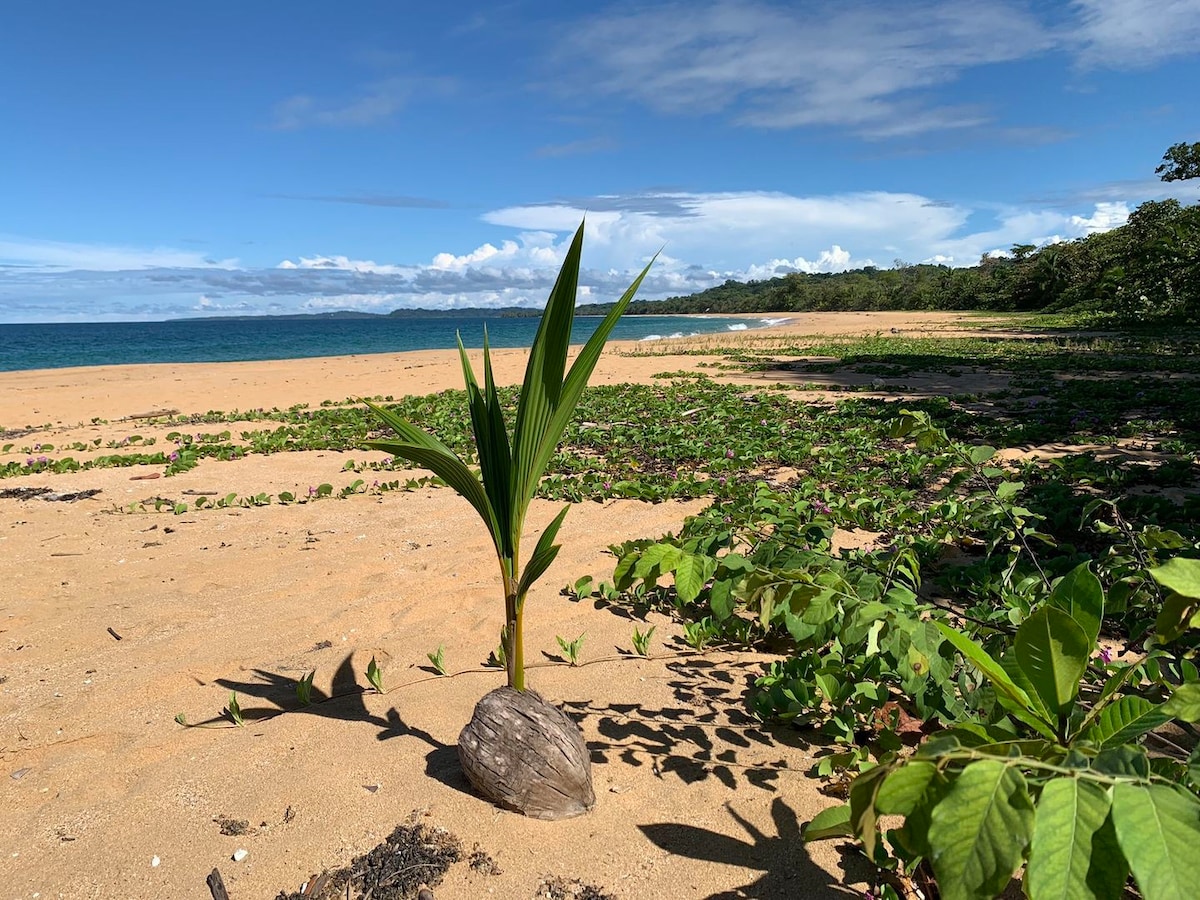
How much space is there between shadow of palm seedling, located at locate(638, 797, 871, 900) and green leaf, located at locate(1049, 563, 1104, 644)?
0.89 metres

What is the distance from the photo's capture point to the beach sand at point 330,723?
185 cm

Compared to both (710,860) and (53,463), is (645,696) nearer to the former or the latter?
(710,860)

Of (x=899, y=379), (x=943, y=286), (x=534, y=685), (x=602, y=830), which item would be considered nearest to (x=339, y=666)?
(x=534, y=685)

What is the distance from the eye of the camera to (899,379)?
1291 cm

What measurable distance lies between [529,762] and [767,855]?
66 centimetres

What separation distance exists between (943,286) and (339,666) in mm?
70914

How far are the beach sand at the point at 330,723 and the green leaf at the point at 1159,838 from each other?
1.11m

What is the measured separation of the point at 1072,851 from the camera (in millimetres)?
778

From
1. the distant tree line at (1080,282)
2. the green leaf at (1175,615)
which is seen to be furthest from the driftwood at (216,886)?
the distant tree line at (1080,282)

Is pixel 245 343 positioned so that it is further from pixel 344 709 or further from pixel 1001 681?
pixel 1001 681

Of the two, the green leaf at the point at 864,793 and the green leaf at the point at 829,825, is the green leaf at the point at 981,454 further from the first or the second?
the green leaf at the point at 864,793

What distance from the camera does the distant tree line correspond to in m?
15.0

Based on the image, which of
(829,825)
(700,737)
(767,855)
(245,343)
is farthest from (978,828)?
(245,343)

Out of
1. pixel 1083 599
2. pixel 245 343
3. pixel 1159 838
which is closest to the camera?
pixel 1159 838
